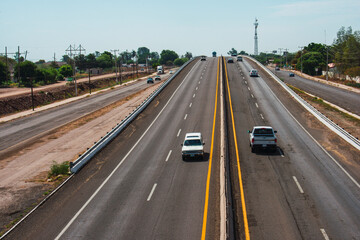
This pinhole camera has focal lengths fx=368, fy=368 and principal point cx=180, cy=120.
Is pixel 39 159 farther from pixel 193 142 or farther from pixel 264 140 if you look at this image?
pixel 264 140

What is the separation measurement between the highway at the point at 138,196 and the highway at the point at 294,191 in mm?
1988

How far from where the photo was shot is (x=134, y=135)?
124ft

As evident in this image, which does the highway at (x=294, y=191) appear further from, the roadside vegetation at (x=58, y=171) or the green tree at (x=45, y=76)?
the green tree at (x=45, y=76)

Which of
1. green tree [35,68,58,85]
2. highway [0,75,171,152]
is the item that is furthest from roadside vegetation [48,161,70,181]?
green tree [35,68,58,85]

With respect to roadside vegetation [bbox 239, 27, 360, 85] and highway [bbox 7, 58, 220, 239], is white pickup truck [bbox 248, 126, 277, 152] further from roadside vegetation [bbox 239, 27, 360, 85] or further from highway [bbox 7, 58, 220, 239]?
roadside vegetation [bbox 239, 27, 360, 85]

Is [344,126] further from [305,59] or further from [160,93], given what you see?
[305,59]

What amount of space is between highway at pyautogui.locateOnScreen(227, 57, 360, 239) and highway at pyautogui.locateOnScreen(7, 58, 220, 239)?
1.99 m

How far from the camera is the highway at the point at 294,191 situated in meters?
16.5

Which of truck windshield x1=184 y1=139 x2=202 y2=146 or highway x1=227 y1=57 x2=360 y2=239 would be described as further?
truck windshield x1=184 y1=139 x2=202 y2=146

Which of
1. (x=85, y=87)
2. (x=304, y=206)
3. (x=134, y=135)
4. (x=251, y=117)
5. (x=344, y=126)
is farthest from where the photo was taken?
(x=85, y=87)

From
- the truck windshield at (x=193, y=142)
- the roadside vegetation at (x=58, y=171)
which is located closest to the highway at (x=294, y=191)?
the truck windshield at (x=193, y=142)

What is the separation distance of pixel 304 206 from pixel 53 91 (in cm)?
8426

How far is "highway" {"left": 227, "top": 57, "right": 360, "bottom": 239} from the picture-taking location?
16500mm

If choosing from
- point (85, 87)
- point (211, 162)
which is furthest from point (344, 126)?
point (85, 87)
